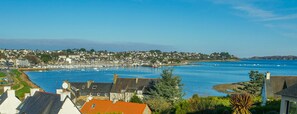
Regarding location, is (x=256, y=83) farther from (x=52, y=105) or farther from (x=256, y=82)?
(x=52, y=105)

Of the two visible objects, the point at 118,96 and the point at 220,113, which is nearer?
the point at 220,113

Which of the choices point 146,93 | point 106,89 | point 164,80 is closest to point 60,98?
point 164,80

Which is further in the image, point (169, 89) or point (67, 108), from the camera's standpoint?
point (169, 89)

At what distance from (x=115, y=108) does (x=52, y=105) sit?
1104cm

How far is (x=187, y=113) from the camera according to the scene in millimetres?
28312

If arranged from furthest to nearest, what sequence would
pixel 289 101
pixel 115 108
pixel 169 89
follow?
pixel 169 89 < pixel 115 108 < pixel 289 101

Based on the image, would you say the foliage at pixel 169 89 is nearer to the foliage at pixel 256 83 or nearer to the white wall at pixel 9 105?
the foliage at pixel 256 83

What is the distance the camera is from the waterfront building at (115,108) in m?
31.5

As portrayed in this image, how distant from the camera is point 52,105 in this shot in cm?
2150

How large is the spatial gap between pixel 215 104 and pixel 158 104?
7.53 m

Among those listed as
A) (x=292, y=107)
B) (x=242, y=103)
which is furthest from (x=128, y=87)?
(x=292, y=107)

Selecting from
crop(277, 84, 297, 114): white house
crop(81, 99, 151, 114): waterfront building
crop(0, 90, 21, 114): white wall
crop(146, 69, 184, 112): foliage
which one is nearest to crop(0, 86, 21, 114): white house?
crop(0, 90, 21, 114): white wall

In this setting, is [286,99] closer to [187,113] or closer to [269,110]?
[269,110]

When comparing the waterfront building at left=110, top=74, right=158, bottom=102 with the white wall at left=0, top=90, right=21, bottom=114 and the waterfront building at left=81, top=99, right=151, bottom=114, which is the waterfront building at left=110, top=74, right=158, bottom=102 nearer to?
the waterfront building at left=81, top=99, right=151, bottom=114
